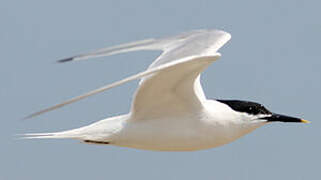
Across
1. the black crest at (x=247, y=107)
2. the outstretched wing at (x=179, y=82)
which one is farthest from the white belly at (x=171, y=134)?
the black crest at (x=247, y=107)

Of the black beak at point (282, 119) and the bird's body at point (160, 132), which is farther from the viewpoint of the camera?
the black beak at point (282, 119)

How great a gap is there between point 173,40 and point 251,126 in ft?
4.67

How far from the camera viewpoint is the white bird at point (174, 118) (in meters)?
8.13

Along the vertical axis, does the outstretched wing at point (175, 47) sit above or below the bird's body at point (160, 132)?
above

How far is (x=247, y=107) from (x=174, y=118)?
948 mm

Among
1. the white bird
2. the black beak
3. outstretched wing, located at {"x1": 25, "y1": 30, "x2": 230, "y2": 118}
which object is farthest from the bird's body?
the black beak

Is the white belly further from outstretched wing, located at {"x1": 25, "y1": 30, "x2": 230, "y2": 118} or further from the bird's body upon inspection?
outstretched wing, located at {"x1": 25, "y1": 30, "x2": 230, "y2": 118}

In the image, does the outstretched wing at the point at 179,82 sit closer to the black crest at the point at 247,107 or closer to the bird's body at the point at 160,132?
the bird's body at the point at 160,132

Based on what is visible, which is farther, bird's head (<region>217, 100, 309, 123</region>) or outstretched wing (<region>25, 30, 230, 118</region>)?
bird's head (<region>217, 100, 309, 123</region>)

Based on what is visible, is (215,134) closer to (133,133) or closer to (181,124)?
(181,124)

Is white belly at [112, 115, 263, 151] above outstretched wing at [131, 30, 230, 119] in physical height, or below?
below

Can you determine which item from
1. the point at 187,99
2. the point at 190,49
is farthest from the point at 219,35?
the point at 187,99

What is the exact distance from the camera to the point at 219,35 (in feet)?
29.5

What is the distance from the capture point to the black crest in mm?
8828
